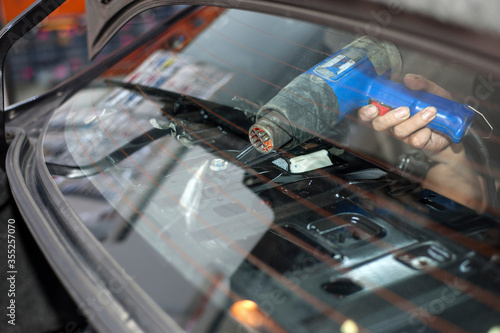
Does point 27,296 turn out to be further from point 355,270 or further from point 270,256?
point 355,270

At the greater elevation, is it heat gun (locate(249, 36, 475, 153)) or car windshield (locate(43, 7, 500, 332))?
heat gun (locate(249, 36, 475, 153))

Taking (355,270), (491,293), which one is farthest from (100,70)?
(491,293)

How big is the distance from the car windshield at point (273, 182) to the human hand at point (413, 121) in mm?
16

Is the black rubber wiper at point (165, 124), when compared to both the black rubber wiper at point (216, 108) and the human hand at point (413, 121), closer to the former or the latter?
the black rubber wiper at point (216, 108)

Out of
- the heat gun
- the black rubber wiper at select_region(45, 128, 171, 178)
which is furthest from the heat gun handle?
the black rubber wiper at select_region(45, 128, 171, 178)

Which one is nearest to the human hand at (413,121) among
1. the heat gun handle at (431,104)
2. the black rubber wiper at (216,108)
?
the heat gun handle at (431,104)

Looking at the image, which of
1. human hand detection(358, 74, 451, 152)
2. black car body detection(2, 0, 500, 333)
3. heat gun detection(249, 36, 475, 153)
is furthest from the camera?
human hand detection(358, 74, 451, 152)

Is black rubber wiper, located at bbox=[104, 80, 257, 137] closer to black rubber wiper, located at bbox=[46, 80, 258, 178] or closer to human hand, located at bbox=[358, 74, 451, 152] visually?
black rubber wiper, located at bbox=[46, 80, 258, 178]

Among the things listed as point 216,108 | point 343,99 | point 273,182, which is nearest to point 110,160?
point 216,108

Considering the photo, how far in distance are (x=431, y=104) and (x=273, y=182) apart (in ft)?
1.48

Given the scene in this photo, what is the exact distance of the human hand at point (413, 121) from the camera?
45.5 inches

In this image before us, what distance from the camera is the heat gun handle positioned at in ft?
3.65

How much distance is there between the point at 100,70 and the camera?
1.76 metres

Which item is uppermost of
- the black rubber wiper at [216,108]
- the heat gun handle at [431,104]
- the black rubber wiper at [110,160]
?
the heat gun handle at [431,104]
